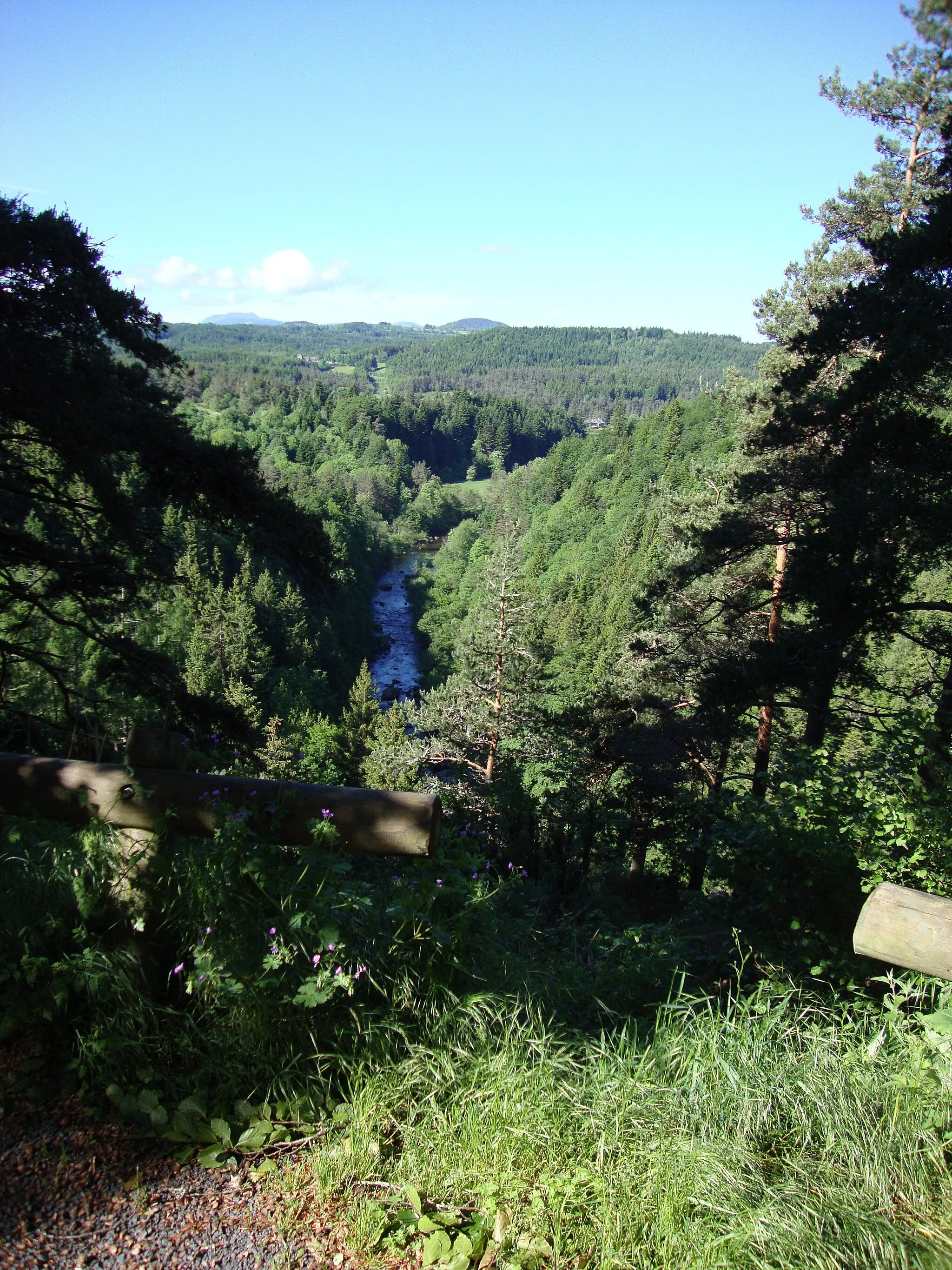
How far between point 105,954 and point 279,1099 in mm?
773

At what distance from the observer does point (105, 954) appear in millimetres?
2652

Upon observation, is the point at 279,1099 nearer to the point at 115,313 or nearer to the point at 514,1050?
the point at 514,1050

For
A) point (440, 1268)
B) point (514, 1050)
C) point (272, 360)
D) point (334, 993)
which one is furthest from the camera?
point (272, 360)

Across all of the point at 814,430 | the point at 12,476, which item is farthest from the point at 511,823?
the point at 12,476

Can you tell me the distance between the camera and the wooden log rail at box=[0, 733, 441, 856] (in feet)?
8.71

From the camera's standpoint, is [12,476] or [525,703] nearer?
[12,476]

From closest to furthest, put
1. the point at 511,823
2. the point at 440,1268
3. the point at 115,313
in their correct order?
the point at 440,1268
the point at 115,313
the point at 511,823

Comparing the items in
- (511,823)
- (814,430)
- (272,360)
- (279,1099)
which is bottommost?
(511,823)

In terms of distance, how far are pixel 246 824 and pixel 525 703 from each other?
1681cm

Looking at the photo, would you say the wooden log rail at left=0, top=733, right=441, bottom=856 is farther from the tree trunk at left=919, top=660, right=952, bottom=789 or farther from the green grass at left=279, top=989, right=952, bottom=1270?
the tree trunk at left=919, top=660, right=952, bottom=789

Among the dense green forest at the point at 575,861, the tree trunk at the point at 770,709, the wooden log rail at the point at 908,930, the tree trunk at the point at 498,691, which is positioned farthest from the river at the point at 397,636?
the wooden log rail at the point at 908,930

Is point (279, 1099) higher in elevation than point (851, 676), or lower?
higher

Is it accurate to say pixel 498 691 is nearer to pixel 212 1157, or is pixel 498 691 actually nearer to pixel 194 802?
pixel 194 802

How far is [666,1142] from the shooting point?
206 centimetres
